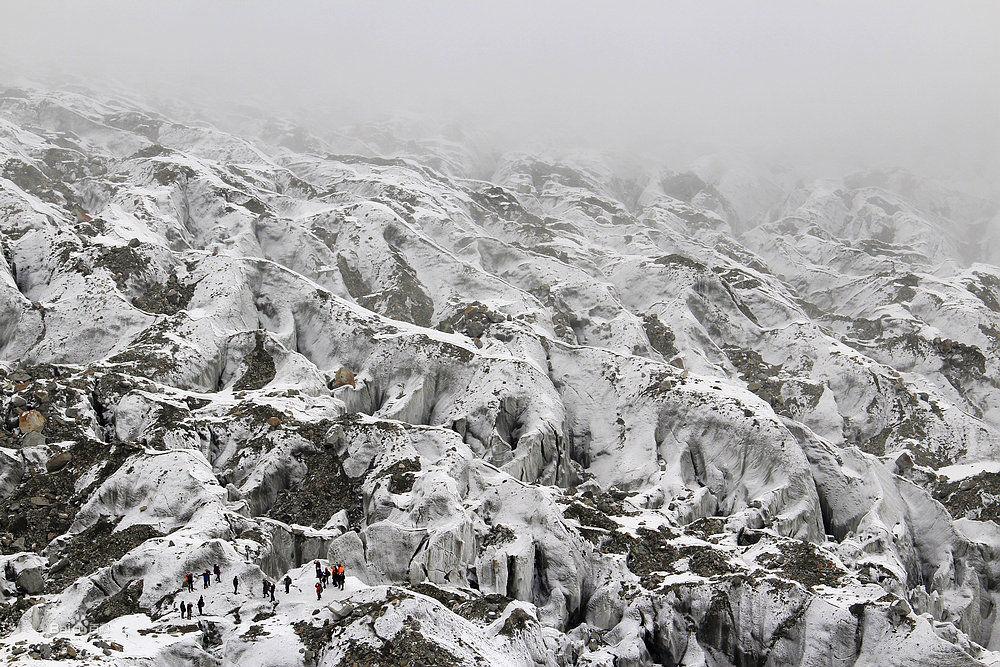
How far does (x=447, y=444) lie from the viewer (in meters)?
53.0

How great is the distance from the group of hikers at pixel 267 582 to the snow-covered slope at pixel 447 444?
1.42ft

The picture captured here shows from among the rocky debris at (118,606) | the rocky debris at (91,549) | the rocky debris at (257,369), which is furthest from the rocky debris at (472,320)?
the rocky debris at (118,606)

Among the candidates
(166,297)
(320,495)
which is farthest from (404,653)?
(166,297)

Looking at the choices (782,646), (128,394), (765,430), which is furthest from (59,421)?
(765,430)

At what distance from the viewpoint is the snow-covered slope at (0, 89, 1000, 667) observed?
36.1 m

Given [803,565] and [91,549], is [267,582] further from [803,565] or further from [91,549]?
[803,565]

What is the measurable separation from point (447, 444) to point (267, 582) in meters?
19.3

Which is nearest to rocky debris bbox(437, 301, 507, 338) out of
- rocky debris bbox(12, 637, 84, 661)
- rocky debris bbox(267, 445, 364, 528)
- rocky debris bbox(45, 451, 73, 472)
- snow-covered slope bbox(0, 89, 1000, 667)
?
snow-covered slope bbox(0, 89, 1000, 667)

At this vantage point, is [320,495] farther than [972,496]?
No

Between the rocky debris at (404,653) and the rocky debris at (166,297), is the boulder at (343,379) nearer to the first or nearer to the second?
the rocky debris at (166,297)

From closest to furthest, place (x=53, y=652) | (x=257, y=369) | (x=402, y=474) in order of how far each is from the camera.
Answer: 1. (x=53, y=652)
2. (x=402, y=474)
3. (x=257, y=369)

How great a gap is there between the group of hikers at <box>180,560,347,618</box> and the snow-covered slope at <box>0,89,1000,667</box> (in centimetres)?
43

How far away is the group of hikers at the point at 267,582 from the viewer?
3256cm

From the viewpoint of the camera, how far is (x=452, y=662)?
97.7 feet
